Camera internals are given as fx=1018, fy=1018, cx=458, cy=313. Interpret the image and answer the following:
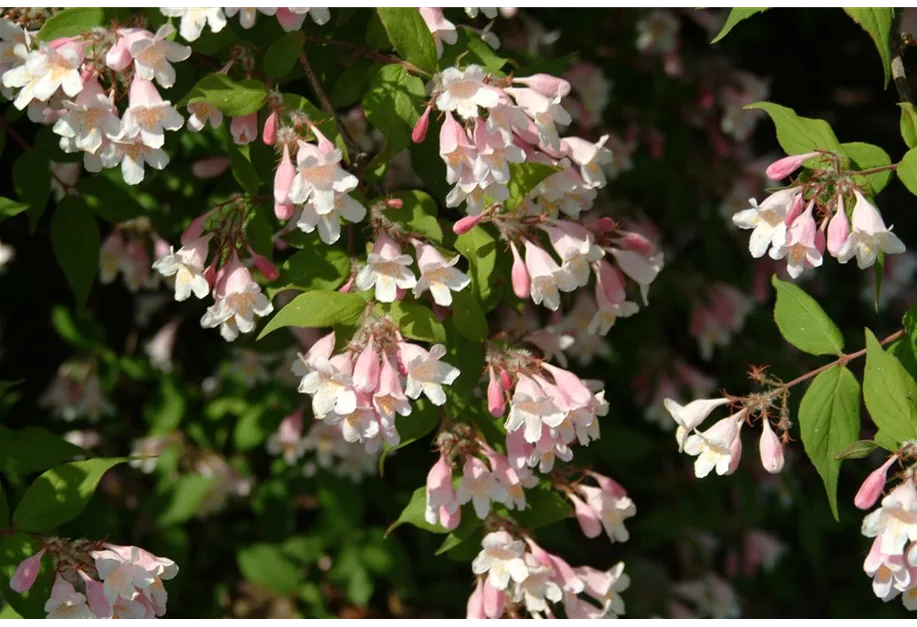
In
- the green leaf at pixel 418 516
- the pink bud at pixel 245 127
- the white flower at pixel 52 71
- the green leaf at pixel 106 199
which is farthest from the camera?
the green leaf at pixel 106 199

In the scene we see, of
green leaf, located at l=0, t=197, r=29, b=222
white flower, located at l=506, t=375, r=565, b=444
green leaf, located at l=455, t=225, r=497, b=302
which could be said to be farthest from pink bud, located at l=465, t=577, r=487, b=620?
green leaf, located at l=0, t=197, r=29, b=222

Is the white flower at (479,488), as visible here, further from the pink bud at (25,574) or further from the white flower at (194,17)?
the white flower at (194,17)

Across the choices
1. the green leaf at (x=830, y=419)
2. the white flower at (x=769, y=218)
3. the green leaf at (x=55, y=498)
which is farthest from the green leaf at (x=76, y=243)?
the green leaf at (x=830, y=419)

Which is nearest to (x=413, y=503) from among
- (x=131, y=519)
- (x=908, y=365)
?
(x=908, y=365)

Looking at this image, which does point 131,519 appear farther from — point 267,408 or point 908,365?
point 908,365

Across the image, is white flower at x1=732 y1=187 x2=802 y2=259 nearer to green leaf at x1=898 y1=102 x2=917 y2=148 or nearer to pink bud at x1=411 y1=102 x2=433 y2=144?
green leaf at x1=898 y1=102 x2=917 y2=148
